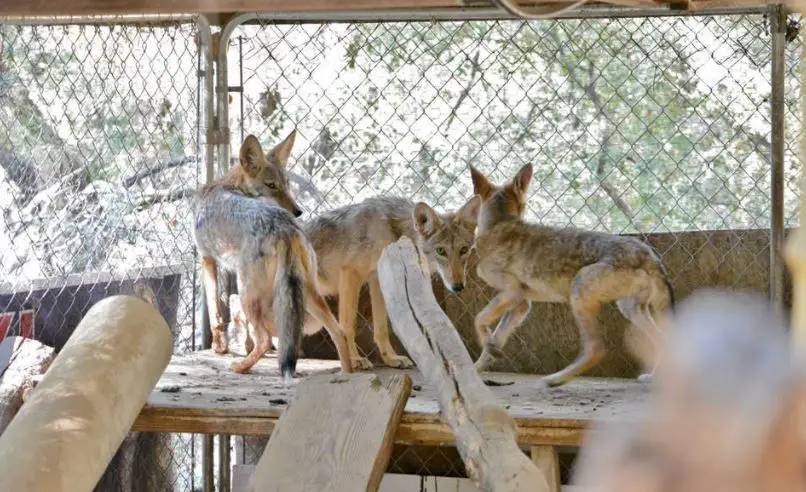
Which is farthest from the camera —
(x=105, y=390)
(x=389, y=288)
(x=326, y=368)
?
(x=326, y=368)

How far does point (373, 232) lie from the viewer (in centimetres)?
664

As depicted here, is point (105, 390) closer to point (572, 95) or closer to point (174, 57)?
point (174, 57)

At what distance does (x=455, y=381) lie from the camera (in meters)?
3.93

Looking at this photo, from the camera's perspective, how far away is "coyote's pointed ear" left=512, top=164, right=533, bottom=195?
6.90 metres

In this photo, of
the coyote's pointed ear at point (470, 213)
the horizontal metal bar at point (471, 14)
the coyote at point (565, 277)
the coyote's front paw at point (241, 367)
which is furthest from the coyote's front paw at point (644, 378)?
the coyote's front paw at point (241, 367)

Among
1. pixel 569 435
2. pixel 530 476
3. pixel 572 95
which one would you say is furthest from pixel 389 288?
pixel 572 95

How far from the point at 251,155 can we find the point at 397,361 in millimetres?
1690

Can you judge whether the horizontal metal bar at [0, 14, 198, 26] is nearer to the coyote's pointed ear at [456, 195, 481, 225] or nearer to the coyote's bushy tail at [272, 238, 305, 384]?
the coyote's bushy tail at [272, 238, 305, 384]

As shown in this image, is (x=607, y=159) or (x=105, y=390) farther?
(x=607, y=159)

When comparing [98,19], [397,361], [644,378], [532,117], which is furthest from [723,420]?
[532,117]

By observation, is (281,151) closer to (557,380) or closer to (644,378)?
(557,380)

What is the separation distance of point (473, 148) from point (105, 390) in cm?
444

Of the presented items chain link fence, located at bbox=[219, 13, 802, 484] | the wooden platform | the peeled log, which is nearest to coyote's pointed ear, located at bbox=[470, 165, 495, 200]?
chain link fence, located at bbox=[219, 13, 802, 484]

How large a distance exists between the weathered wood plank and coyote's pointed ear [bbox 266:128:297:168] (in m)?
2.14
